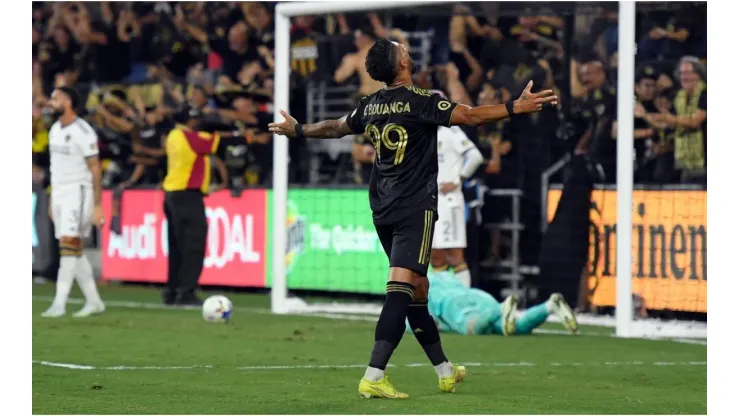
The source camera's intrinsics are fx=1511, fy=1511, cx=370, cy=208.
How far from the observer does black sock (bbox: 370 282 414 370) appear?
7.76m

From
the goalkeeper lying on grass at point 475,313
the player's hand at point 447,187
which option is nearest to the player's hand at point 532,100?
the goalkeeper lying on grass at point 475,313

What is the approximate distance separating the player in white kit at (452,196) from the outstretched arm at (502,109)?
5.63 m

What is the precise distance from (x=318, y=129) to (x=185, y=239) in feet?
27.7

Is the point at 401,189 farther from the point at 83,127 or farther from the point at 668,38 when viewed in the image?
the point at 668,38

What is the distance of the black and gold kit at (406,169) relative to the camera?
785 centimetres

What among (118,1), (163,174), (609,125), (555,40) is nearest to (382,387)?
(609,125)

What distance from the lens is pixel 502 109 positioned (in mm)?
7422

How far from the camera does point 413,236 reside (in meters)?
7.87

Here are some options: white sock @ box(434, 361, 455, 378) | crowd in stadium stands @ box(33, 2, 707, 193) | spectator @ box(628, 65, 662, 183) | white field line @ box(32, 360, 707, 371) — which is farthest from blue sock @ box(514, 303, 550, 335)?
white sock @ box(434, 361, 455, 378)

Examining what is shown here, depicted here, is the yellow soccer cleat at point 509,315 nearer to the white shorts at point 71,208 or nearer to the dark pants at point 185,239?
the white shorts at point 71,208

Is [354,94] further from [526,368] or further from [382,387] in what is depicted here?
[382,387]

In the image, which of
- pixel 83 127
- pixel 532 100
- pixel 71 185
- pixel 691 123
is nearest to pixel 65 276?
pixel 71 185

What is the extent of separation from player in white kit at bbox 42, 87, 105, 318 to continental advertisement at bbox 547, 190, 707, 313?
4905 millimetres

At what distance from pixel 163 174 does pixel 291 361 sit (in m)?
9.71
